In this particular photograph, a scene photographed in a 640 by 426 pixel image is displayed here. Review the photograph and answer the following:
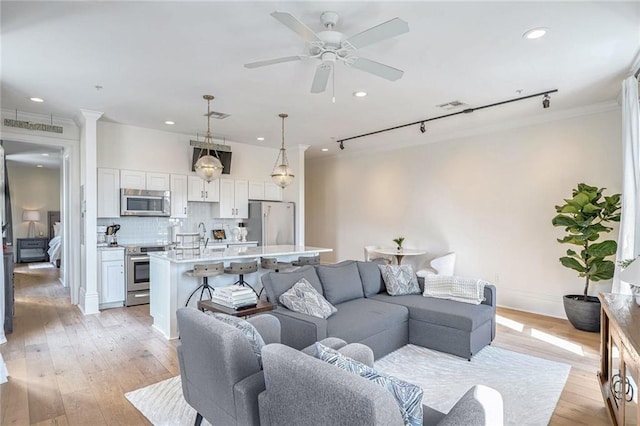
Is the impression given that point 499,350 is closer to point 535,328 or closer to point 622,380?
point 535,328

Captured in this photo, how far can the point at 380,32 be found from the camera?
2.37 meters

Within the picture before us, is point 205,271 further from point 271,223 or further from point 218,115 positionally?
point 271,223

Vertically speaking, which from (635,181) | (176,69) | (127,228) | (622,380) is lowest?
(622,380)

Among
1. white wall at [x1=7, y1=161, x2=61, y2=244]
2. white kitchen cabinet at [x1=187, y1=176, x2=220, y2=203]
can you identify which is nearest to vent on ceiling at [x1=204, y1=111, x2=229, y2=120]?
white kitchen cabinet at [x1=187, y1=176, x2=220, y2=203]

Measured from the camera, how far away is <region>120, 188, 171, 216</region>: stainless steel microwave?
573 cm

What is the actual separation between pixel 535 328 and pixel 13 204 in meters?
12.9

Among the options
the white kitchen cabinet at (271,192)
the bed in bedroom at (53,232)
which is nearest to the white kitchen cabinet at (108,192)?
the white kitchen cabinet at (271,192)

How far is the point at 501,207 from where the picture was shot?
5.68 metres

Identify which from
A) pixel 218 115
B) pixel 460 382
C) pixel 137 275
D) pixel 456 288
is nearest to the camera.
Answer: pixel 460 382

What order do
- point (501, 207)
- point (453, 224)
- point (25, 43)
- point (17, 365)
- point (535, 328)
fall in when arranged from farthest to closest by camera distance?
1. point (453, 224)
2. point (501, 207)
3. point (535, 328)
4. point (17, 365)
5. point (25, 43)

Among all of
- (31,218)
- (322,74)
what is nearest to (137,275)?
(322,74)

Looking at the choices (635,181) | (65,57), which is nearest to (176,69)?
(65,57)

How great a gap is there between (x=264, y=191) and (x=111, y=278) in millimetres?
3237

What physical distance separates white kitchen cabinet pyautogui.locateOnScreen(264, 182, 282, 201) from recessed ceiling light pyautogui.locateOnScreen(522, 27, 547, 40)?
550 cm
